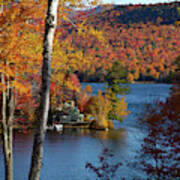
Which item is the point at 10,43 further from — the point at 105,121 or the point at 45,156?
the point at 105,121

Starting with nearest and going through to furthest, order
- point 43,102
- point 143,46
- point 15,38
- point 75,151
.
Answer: point 43,102 < point 15,38 < point 75,151 < point 143,46

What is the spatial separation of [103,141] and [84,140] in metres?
1.84

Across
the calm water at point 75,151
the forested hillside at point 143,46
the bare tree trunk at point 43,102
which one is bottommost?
the calm water at point 75,151

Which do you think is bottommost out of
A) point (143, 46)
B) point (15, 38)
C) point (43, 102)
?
A: point (43, 102)

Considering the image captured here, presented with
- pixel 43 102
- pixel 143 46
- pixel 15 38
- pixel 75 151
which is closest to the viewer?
pixel 43 102

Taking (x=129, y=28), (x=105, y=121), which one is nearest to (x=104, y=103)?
(x=105, y=121)

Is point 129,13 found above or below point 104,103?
above

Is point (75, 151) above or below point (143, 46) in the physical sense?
below

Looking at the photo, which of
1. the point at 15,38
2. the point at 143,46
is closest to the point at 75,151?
the point at 15,38

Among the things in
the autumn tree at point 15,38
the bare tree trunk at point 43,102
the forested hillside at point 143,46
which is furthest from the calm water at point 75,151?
the forested hillside at point 143,46

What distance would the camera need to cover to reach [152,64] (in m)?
116

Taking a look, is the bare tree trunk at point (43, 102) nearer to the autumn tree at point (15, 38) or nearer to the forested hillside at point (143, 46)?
the autumn tree at point (15, 38)

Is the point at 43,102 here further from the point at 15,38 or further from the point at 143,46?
the point at 143,46

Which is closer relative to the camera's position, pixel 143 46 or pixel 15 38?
pixel 15 38
